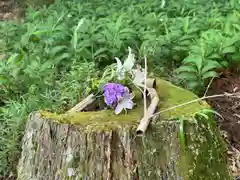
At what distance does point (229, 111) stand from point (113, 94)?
59.9 inches

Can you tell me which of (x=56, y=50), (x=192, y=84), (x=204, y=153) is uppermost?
(x=204, y=153)

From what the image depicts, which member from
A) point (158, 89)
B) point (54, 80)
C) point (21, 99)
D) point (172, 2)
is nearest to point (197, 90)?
point (158, 89)

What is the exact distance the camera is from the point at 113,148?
2.94 meters

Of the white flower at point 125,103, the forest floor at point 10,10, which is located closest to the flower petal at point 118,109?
the white flower at point 125,103

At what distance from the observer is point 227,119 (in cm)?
429

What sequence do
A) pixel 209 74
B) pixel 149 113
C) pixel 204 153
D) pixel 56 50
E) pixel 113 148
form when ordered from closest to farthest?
pixel 113 148
pixel 149 113
pixel 204 153
pixel 209 74
pixel 56 50

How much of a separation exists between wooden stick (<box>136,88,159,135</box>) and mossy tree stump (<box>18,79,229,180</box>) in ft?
0.14

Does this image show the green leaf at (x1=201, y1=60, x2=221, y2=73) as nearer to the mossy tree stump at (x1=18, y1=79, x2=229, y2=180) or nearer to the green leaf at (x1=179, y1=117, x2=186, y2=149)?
the mossy tree stump at (x1=18, y1=79, x2=229, y2=180)

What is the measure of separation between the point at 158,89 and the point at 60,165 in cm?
89

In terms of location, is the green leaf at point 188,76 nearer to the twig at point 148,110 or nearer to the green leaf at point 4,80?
the twig at point 148,110

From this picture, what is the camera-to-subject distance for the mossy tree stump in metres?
2.95

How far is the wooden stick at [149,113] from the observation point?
294 centimetres

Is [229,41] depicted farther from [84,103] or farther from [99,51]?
[84,103]

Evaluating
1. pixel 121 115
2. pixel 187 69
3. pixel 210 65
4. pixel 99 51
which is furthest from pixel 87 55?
pixel 121 115
